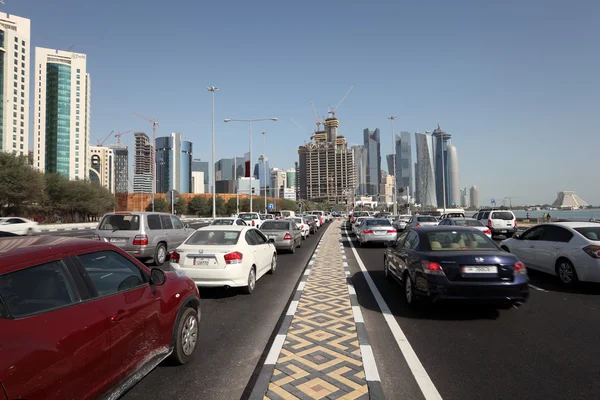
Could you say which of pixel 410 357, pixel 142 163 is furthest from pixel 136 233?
pixel 142 163

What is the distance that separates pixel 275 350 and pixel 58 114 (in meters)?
155

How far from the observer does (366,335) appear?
525 cm

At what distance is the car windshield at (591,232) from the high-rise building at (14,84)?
134m

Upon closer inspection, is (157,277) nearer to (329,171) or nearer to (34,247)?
(34,247)

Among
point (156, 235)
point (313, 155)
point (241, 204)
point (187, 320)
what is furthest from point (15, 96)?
point (187, 320)

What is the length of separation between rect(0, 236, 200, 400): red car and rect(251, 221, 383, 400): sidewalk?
1.21 metres

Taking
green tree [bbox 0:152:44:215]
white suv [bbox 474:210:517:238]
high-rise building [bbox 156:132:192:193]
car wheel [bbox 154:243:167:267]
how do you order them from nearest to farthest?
car wheel [bbox 154:243:167:267], white suv [bbox 474:210:517:238], green tree [bbox 0:152:44:215], high-rise building [bbox 156:132:192:193]

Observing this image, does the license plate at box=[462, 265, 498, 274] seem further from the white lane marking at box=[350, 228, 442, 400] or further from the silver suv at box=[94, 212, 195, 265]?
the silver suv at box=[94, 212, 195, 265]

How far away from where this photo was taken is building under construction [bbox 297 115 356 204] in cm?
18475

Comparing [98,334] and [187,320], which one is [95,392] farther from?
[187,320]

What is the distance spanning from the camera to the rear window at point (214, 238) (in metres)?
8.23

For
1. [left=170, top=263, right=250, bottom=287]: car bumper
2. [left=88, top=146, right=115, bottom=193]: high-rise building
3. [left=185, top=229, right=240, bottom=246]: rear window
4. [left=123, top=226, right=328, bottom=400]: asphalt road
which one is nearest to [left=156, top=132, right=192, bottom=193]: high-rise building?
[left=88, top=146, right=115, bottom=193]: high-rise building

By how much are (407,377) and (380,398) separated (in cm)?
61

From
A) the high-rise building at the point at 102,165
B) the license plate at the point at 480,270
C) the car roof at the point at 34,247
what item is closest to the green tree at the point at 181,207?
the high-rise building at the point at 102,165
